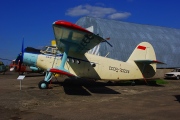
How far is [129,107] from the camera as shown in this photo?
819cm

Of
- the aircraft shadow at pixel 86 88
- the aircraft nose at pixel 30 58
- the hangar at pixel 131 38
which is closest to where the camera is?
the aircraft shadow at pixel 86 88

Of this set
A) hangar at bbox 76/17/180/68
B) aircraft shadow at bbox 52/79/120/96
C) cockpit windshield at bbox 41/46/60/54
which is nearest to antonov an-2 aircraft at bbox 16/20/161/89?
cockpit windshield at bbox 41/46/60/54

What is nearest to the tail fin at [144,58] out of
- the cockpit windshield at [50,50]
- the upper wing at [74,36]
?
the upper wing at [74,36]

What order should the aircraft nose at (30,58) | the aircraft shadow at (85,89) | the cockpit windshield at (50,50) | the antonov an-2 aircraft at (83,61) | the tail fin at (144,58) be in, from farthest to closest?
the tail fin at (144,58) → the cockpit windshield at (50,50) → the aircraft nose at (30,58) → the aircraft shadow at (85,89) → the antonov an-2 aircraft at (83,61)

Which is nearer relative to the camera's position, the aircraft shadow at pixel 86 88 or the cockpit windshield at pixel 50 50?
the aircraft shadow at pixel 86 88

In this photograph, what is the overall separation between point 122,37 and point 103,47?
3.88 meters

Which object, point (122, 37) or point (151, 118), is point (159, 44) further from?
point (151, 118)

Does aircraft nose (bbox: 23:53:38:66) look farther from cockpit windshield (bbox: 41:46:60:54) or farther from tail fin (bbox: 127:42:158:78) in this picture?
tail fin (bbox: 127:42:158:78)

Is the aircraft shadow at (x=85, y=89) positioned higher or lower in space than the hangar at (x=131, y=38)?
lower

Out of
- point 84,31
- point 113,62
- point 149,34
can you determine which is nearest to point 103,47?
point 149,34

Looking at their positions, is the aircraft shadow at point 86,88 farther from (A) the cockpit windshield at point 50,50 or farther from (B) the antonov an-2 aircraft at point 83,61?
(A) the cockpit windshield at point 50,50

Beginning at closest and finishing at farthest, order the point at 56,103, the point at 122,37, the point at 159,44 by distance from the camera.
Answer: the point at 56,103
the point at 122,37
the point at 159,44

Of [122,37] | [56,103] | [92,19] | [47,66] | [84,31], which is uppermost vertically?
[92,19]

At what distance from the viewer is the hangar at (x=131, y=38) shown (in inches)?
1061
